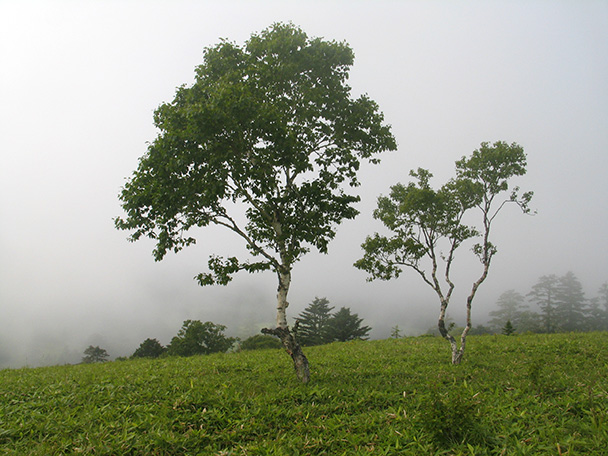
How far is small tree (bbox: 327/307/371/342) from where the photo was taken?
6290 centimetres

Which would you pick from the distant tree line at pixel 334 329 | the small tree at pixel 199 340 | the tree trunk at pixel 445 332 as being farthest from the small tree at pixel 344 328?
the tree trunk at pixel 445 332

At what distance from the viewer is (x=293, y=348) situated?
31.1 ft

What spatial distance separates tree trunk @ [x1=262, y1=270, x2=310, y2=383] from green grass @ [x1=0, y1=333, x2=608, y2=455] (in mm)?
411

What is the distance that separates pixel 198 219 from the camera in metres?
10.5

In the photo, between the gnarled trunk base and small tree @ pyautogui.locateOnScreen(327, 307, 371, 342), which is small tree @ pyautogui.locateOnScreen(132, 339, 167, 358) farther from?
small tree @ pyautogui.locateOnScreen(327, 307, 371, 342)

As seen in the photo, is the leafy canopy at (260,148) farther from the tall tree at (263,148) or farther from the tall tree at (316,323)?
the tall tree at (316,323)

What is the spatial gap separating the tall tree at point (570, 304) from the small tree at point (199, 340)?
Result: 280ft

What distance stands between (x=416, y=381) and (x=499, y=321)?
113 meters

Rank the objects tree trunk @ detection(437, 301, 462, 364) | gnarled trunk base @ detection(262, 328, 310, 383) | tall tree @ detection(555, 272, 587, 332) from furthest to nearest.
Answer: tall tree @ detection(555, 272, 587, 332)
tree trunk @ detection(437, 301, 462, 364)
gnarled trunk base @ detection(262, 328, 310, 383)

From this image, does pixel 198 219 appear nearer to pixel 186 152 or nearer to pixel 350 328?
pixel 186 152

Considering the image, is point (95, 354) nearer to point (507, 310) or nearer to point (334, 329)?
point (334, 329)

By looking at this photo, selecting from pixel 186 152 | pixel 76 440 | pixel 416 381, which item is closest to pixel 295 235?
pixel 186 152

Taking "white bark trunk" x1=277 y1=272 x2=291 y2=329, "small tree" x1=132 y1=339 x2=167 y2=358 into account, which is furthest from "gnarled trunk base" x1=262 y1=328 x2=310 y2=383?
"small tree" x1=132 y1=339 x2=167 y2=358

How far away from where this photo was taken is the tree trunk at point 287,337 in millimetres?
9398
